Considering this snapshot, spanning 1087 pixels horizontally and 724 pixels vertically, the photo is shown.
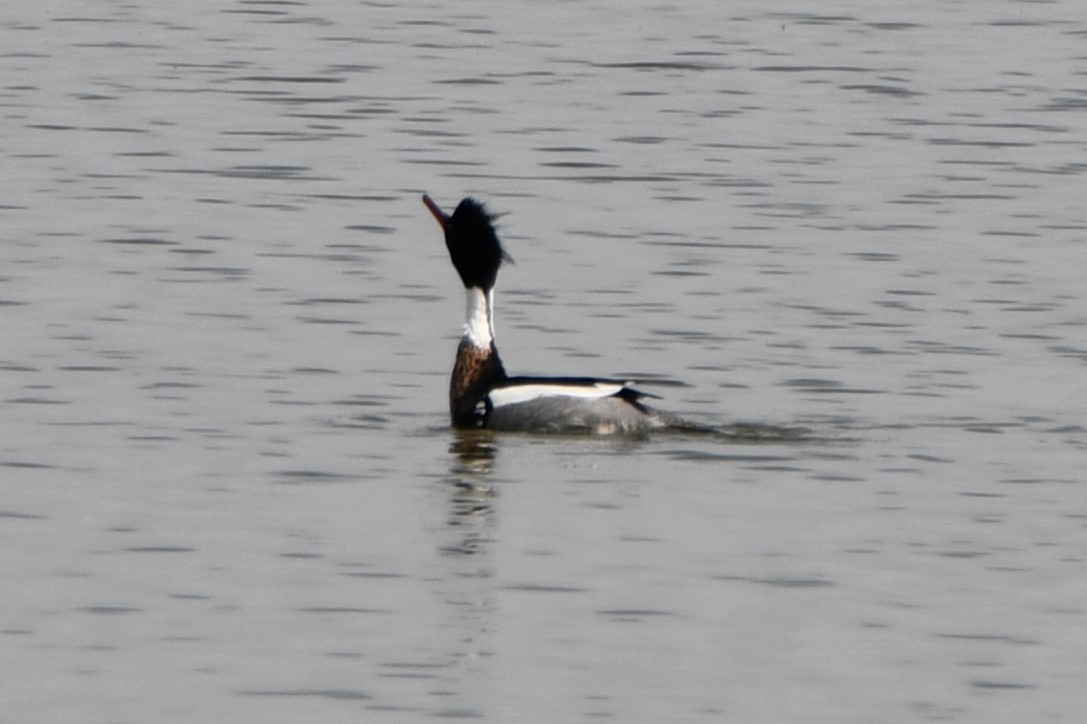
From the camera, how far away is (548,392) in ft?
57.7

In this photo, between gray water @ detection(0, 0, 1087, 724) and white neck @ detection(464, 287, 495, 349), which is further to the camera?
white neck @ detection(464, 287, 495, 349)

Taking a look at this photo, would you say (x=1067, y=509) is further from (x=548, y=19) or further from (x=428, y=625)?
(x=548, y=19)

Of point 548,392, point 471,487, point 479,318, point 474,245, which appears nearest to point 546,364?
point 479,318

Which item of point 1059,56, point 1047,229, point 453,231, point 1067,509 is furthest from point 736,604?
point 1059,56

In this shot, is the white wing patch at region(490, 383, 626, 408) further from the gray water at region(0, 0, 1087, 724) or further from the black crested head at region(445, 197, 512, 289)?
the black crested head at region(445, 197, 512, 289)

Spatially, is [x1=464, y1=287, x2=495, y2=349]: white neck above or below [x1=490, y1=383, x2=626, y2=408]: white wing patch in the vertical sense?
above

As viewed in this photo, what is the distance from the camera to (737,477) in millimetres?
16047

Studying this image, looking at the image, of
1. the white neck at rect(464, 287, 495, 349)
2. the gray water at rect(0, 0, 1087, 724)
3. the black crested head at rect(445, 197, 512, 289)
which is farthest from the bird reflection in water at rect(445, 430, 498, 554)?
the black crested head at rect(445, 197, 512, 289)

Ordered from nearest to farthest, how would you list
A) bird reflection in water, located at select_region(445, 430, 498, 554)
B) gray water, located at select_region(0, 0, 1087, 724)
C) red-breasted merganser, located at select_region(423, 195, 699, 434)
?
gray water, located at select_region(0, 0, 1087, 724), bird reflection in water, located at select_region(445, 430, 498, 554), red-breasted merganser, located at select_region(423, 195, 699, 434)

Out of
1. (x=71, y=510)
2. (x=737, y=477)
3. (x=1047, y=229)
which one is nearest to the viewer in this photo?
(x=71, y=510)

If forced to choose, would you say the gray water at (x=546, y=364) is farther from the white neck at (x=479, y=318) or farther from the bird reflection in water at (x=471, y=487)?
the white neck at (x=479, y=318)

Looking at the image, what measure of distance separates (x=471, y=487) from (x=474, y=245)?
3.02 m

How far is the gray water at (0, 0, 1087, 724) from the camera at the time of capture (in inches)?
483

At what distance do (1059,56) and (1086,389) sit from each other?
50.2 ft
